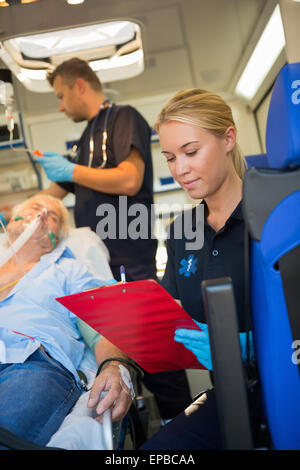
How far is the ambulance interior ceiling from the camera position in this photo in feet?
7.79

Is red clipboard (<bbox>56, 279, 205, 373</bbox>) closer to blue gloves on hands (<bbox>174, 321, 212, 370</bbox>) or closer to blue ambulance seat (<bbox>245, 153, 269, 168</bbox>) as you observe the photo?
blue gloves on hands (<bbox>174, 321, 212, 370</bbox>)

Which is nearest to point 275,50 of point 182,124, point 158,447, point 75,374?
point 182,124

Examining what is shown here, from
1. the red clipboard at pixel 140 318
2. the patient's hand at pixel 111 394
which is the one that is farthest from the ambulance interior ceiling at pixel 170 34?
the patient's hand at pixel 111 394

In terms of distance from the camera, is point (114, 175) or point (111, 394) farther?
point (114, 175)

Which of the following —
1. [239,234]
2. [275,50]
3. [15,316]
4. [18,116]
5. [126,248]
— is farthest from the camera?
[18,116]

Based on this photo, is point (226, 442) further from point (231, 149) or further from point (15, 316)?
point (15, 316)

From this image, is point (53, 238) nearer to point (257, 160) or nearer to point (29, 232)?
point (29, 232)

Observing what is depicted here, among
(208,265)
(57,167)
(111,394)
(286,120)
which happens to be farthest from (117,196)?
(286,120)

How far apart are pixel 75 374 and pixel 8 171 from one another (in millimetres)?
2524

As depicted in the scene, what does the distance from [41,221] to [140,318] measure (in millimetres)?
1057

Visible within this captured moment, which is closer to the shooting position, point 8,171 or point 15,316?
point 15,316

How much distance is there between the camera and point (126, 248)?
2.33 m

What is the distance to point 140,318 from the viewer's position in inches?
46.4

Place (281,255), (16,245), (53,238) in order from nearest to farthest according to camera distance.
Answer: (281,255)
(16,245)
(53,238)
